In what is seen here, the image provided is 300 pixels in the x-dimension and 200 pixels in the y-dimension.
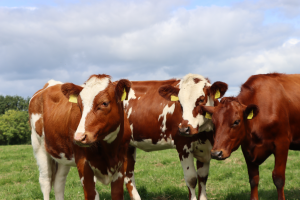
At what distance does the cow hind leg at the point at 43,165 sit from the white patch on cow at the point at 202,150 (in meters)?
2.89

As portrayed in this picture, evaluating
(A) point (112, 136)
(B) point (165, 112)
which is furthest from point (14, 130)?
(A) point (112, 136)

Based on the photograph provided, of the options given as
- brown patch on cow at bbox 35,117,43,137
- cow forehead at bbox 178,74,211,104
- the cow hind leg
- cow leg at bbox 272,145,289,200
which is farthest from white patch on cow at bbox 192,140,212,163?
brown patch on cow at bbox 35,117,43,137

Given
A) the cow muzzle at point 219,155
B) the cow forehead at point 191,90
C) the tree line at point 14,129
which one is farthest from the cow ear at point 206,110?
the tree line at point 14,129

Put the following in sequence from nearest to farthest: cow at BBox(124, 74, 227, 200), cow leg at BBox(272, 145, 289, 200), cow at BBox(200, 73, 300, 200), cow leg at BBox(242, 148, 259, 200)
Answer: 1. cow at BBox(200, 73, 300, 200)
2. cow leg at BBox(272, 145, 289, 200)
3. cow at BBox(124, 74, 227, 200)
4. cow leg at BBox(242, 148, 259, 200)

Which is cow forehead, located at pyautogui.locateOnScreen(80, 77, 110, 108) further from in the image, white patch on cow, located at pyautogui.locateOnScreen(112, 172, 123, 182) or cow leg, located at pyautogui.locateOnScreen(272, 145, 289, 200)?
cow leg, located at pyautogui.locateOnScreen(272, 145, 289, 200)

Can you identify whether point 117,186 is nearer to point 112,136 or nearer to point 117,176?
point 117,176

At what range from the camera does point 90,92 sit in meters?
3.92

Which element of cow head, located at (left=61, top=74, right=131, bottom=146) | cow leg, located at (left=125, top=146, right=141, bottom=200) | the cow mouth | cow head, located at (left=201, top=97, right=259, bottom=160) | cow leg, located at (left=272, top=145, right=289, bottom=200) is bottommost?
cow leg, located at (left=125, top=146, right=141, bottom=200)

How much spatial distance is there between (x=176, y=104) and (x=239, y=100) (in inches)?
54.1

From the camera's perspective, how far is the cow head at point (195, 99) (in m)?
5.30

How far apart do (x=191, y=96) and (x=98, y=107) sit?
2254 mm

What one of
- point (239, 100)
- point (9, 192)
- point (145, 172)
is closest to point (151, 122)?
point (239, 100)

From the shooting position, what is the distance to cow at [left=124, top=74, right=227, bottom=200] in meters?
5.53

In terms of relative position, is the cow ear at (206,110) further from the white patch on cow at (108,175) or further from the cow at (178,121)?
the white patch on cow at (108,175)
